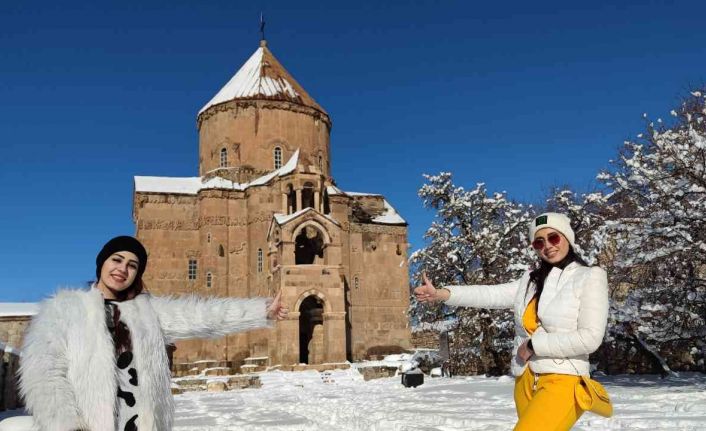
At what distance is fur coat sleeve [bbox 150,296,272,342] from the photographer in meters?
4.27

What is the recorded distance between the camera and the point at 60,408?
130 inches

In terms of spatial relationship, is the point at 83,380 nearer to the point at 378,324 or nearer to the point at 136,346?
the point at 136,346

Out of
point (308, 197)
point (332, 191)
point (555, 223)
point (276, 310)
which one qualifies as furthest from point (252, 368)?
point (555, 223)

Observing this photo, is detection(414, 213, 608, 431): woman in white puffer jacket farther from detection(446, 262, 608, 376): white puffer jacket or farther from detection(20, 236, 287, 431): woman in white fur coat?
detection(20, 236, 287, 431): woman in white fur coat

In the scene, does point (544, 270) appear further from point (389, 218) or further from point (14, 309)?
point (14, 309)

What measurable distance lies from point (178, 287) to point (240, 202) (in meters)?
5.66

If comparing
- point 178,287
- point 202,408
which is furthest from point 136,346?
point 178,287

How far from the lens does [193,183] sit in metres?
37.7

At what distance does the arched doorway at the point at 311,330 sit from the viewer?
107ft

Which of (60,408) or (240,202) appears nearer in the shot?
(60,408)

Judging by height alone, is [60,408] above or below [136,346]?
below

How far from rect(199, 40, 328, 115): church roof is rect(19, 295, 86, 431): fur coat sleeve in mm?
35063

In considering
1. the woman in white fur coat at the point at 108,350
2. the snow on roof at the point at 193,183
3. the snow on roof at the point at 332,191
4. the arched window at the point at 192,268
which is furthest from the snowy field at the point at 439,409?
the snow on roof at the point at 193,183

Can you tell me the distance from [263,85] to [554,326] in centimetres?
3647
